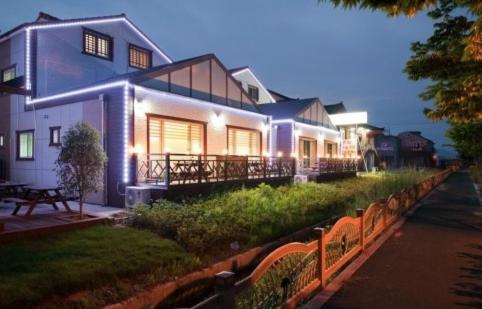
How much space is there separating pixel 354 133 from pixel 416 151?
32441 mm

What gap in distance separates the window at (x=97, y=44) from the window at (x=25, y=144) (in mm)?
4892

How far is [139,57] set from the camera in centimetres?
2052

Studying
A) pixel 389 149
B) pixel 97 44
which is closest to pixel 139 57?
pixel 97 44

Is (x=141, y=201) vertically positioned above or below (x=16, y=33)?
below

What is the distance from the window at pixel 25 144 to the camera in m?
14.8

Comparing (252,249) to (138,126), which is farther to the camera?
(138,126)

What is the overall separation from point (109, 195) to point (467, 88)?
10543 mm

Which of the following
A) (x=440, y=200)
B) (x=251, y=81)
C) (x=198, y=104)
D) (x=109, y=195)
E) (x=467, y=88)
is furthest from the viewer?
(x=251, y=81)

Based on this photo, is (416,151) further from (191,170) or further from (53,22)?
(53,22)

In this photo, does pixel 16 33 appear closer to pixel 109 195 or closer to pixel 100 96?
pixel 100 96

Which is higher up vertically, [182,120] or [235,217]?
[182,120]

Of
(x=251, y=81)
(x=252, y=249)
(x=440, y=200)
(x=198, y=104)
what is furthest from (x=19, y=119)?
(x=440, y=200)

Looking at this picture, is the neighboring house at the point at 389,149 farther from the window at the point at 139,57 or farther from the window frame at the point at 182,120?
the window frame at the point at 182,120

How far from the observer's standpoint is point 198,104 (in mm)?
14656
